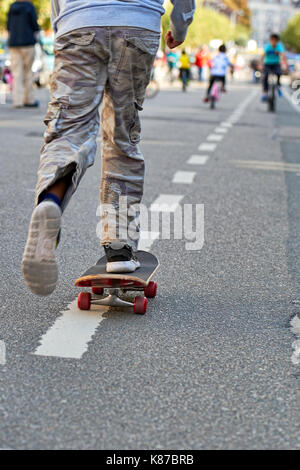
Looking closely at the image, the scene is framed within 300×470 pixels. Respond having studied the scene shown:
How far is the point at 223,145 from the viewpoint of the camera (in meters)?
13.3

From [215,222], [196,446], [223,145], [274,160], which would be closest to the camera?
[196,446]

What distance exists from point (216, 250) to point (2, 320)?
6.73ft

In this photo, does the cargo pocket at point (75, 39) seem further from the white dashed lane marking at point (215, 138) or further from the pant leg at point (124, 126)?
the white dashed lane marking at point (215, 138)

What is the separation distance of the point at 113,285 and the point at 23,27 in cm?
1479

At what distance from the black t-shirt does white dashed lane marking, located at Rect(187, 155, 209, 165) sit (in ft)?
24.8

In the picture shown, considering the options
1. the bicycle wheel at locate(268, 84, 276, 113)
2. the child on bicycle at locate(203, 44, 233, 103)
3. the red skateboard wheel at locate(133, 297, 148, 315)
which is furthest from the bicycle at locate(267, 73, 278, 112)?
the red skateboard wheel at locate(133, 297, 148, 315)

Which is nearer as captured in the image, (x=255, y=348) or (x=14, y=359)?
(x=14, y=359)

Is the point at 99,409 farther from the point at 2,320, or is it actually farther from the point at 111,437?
the point at 2,320

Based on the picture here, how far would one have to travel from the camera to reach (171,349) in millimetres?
3643

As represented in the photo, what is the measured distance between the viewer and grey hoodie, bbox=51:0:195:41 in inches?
154

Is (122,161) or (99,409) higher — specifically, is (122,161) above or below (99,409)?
above

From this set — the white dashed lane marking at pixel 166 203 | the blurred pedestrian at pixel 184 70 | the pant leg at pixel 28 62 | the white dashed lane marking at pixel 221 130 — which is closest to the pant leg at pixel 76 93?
the white dashed lane marking at pixel 166 203

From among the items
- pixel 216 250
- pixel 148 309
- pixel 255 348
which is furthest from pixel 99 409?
pixel 216 250

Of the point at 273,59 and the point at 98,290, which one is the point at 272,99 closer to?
the point at 273,59
